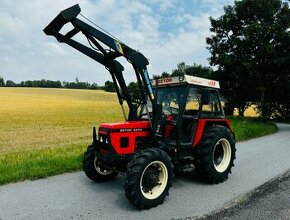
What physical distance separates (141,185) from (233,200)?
1778 mm

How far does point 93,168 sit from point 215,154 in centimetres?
281

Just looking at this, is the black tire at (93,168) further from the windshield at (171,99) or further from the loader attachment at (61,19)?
the loader attachment at (61,19)

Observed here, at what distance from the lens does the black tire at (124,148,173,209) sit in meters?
6.01

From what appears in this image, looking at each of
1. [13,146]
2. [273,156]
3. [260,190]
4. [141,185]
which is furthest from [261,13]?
[141,185]

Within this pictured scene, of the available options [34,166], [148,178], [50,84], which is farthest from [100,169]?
[50,84]

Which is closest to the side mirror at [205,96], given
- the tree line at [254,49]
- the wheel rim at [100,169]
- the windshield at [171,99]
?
the windshield at [171,99]

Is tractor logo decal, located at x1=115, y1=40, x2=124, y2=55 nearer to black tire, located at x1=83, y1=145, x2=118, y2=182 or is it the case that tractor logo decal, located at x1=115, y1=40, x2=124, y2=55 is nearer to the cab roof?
the cab roof

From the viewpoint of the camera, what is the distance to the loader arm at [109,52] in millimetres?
6274

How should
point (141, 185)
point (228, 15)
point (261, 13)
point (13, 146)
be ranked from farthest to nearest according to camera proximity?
point (228, 15), point (261, 13), point (13, 146), point (141, 185)

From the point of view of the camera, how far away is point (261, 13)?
27141 millimetres

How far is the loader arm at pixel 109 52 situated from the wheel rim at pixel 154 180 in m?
1.27

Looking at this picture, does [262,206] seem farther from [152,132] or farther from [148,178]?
[152,132]

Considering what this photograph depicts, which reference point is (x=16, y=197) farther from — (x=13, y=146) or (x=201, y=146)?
(x=13, y=146)

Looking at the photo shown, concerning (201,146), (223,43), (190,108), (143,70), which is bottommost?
(201,146)
